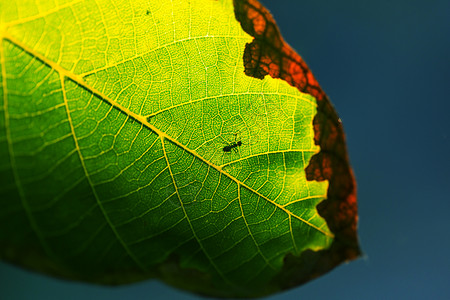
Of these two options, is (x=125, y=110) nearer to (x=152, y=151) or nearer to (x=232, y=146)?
(x=152, y=151)

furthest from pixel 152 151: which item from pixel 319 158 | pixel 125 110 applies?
pixel 319 158

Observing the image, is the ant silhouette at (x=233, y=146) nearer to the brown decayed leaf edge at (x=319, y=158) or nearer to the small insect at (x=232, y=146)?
the small insect at (x=232, y=146)

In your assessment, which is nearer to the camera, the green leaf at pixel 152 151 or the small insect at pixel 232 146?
the green leaf at pixel 152 151

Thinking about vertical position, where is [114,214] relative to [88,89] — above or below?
below

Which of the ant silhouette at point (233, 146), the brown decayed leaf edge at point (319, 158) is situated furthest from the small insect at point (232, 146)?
the brown decayed leaf edge at point (319, 158)

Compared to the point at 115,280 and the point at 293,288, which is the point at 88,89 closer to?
the point at 115,280

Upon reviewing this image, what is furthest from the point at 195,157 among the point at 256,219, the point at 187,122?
the point at 256,219

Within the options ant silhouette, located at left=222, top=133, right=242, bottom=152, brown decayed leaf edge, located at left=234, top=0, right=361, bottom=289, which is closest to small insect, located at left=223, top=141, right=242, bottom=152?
ant silhouette, located at left=222, top=133, right=242, bottom=152

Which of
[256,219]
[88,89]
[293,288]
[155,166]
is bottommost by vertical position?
[293,288]
